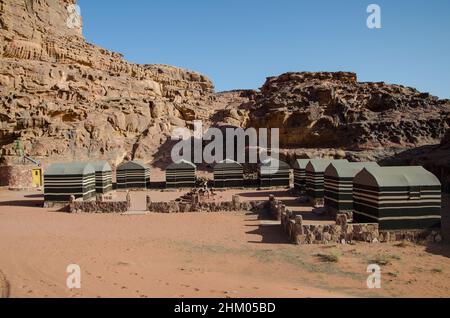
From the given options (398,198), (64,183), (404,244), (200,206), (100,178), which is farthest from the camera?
(100,178)

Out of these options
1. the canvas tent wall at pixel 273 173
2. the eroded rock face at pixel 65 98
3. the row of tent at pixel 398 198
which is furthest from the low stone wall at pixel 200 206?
the eroded rock face at pixel 65 98

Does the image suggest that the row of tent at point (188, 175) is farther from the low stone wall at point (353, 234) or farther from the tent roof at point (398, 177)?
the low stone wall at point (353, 234)

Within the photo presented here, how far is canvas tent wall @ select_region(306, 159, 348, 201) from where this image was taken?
83.7ft

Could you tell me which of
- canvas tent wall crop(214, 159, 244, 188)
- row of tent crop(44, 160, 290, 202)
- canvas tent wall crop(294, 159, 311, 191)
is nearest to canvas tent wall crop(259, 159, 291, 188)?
row of tent crop(44, 160, 290, 202)

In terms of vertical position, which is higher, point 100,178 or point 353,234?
point 100,178

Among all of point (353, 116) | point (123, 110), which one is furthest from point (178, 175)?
point (353, 116)

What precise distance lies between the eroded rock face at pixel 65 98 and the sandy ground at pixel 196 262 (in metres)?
27.2

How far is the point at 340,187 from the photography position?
809 inches

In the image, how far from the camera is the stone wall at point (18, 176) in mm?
36719

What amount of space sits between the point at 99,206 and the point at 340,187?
14583 millimetres

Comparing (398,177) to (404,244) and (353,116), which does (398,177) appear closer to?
(404,244)

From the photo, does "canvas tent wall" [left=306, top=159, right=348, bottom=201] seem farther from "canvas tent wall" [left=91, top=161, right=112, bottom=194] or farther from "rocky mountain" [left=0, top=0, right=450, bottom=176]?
"rocky mountain" [left=0, top=0, right=450, bottom=176]

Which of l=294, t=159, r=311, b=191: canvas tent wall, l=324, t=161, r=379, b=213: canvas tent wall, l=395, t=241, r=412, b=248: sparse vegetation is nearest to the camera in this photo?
l=395, t=241, r=412, b=248: sparse vegetation

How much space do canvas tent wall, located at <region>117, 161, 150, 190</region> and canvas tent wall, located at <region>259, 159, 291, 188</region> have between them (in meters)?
11.5
